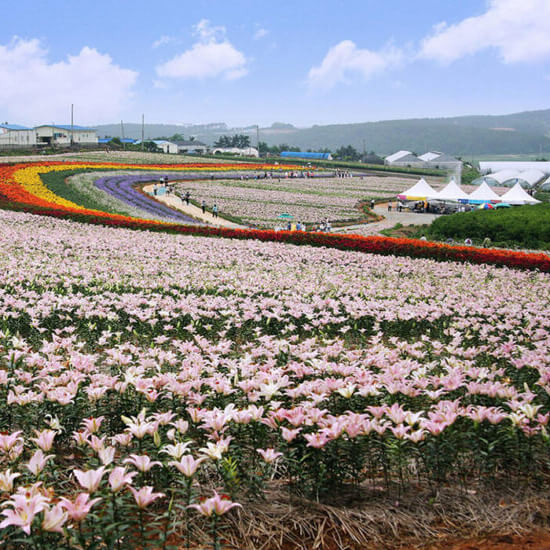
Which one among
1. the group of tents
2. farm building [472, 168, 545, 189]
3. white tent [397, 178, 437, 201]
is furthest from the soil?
farm building [472, 168, 545, 189]

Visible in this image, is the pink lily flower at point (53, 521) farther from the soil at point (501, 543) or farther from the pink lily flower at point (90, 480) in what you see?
the soil at point (501, 543)

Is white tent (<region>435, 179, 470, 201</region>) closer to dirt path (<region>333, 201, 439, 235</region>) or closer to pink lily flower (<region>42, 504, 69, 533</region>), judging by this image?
dirt path (<region>333, 201, 439, 235</region>)

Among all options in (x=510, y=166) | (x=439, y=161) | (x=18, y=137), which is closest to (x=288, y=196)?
A: (x=18, y=137)

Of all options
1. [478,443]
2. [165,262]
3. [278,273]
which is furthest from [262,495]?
[165,262]

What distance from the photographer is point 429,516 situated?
137 inches

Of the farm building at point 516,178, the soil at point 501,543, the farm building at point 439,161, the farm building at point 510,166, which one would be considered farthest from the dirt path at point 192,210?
the farm building at point 439,161

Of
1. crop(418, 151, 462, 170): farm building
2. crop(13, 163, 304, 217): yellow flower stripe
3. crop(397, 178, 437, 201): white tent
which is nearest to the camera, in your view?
crop(13, 163, 304, 217): yellow flower stripe

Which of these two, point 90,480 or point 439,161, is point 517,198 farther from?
point 439,161

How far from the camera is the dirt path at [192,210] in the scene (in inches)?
1170

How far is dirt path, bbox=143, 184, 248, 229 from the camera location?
97.5ft

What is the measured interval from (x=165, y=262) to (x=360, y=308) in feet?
22.0

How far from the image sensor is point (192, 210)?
35.0m

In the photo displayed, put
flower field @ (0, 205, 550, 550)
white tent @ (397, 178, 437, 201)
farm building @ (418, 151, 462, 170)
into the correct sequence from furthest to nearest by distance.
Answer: farm building @ (418, 151, 462, 170)
white tent @ (397, 178, 437, 201)
flower field @ (0, 205, 550, 550)

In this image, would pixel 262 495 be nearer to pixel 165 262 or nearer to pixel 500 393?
pixel 500 393
